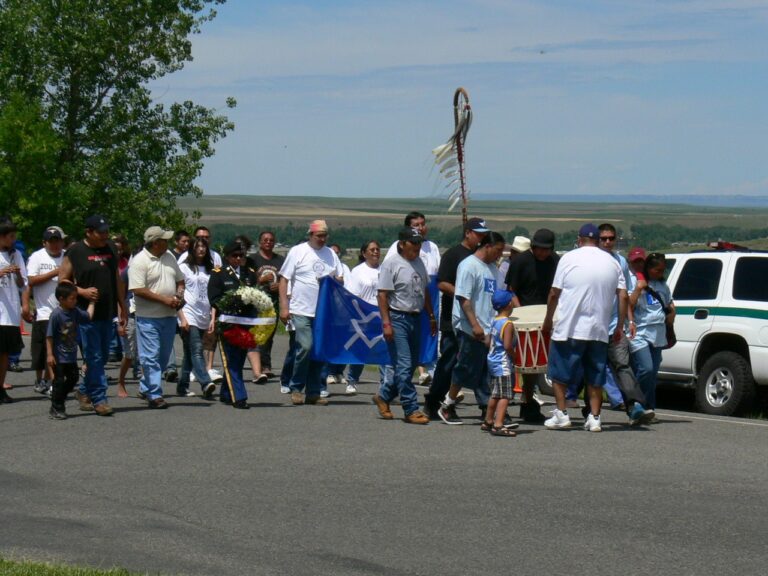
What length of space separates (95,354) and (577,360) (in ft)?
15.0

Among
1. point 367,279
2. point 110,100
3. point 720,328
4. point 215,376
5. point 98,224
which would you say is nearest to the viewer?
point 98,224

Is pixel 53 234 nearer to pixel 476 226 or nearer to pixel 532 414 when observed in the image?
pixel 476 226

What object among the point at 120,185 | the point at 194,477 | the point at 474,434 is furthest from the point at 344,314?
the point at 120,185

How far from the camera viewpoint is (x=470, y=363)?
12062 millimetres

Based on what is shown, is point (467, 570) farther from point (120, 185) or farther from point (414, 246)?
point (120, 185)

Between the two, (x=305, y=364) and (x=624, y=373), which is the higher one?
(x=624, y=373)

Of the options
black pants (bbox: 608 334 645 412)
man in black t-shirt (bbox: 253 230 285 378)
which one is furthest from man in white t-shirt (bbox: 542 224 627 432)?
man in black t-shirt (bbox: 253 230 285 378)

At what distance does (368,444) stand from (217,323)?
3.08 metres

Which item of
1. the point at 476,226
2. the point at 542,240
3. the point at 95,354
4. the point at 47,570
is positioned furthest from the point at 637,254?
the point at 47,570

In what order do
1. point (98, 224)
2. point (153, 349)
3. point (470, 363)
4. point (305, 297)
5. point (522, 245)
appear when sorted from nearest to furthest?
1. point (470, 363)
2. point (98, 224)
3. point (153, 349)
4. point (522, 245)
5. point (305, 297)

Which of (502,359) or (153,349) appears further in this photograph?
(153,349)

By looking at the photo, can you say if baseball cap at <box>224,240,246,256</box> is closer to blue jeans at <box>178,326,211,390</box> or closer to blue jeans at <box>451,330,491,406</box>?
blue jeans at <box>178,326,211,390</box>

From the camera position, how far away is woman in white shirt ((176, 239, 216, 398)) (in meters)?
14.6

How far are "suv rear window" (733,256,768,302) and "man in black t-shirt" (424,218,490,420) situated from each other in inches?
145
